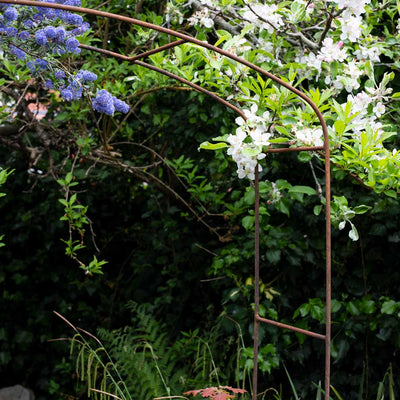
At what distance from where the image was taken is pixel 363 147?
1572 millimetres

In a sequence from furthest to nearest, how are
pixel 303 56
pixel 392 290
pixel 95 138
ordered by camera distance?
pixel 95 138, pixel 392 290, pixel 303 56

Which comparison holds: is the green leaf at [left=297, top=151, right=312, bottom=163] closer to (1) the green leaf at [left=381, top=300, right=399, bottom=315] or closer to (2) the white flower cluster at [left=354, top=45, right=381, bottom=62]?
(2) the white flower cluster at [left=354, top=45, right=381, bottom=62]

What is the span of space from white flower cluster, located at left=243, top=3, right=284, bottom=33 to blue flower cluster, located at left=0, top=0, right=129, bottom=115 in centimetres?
Answer: 62

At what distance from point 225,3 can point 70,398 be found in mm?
2279

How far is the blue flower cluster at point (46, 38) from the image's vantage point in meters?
1.47

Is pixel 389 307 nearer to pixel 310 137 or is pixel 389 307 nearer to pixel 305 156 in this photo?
pixel 305 156

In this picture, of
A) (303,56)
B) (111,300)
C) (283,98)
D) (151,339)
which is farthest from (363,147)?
(111,300)

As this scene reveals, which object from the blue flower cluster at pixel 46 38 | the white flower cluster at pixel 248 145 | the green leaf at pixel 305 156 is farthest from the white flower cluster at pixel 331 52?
the blue flower cluster at pixel 46 38

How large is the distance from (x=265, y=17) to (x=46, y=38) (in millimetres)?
775

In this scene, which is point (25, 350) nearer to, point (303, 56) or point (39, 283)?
point (39, 283)

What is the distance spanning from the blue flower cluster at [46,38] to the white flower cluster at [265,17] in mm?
619

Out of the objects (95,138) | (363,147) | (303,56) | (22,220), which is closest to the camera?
(363,147)

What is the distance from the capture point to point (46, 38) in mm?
1454

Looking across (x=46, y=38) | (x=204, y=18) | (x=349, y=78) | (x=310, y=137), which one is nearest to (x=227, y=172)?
(x=204, y=18)
